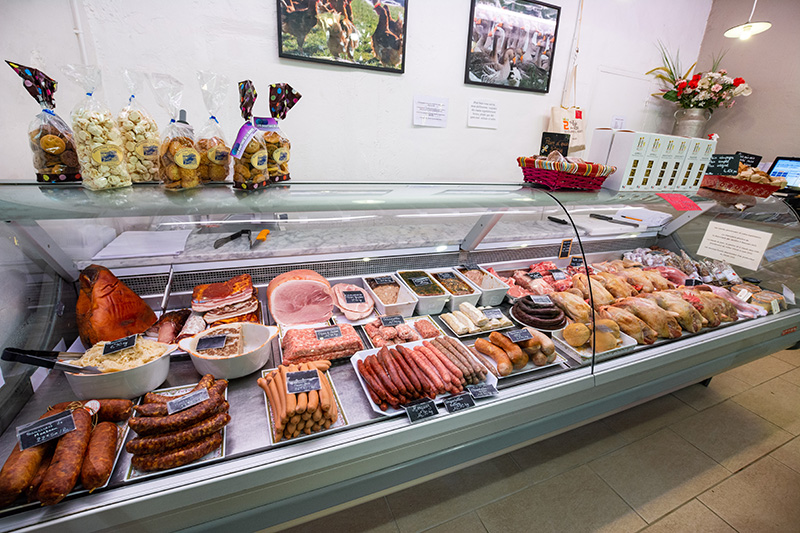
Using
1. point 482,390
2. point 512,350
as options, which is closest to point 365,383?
point 482,390

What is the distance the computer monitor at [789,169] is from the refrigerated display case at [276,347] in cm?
245

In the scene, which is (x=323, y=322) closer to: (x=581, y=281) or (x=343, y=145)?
(x=581, y=281)

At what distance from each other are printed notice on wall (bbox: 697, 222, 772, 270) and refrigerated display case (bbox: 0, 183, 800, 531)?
80 millimetres

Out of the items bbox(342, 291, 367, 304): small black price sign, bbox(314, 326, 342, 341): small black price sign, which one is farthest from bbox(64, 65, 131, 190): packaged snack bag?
bbox(342, 291, 367, 304): small black price sign

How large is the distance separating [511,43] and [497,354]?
409 cm

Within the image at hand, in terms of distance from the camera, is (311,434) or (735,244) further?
(735,244)

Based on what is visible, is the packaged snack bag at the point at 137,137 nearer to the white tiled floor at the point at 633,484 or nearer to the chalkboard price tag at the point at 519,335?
the chalkboard price tag at the point at 519,335

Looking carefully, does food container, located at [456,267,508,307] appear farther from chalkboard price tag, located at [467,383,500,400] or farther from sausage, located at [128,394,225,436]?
sausage, located at [128,394,225,436]

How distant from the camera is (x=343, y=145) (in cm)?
395

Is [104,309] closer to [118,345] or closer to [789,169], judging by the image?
[118,345]

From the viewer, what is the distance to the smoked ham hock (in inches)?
68.2

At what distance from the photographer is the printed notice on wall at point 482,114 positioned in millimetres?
4391

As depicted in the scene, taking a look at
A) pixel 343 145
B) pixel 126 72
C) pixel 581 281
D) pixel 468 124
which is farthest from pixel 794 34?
pixel 126 72

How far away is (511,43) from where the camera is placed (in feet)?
14.0
